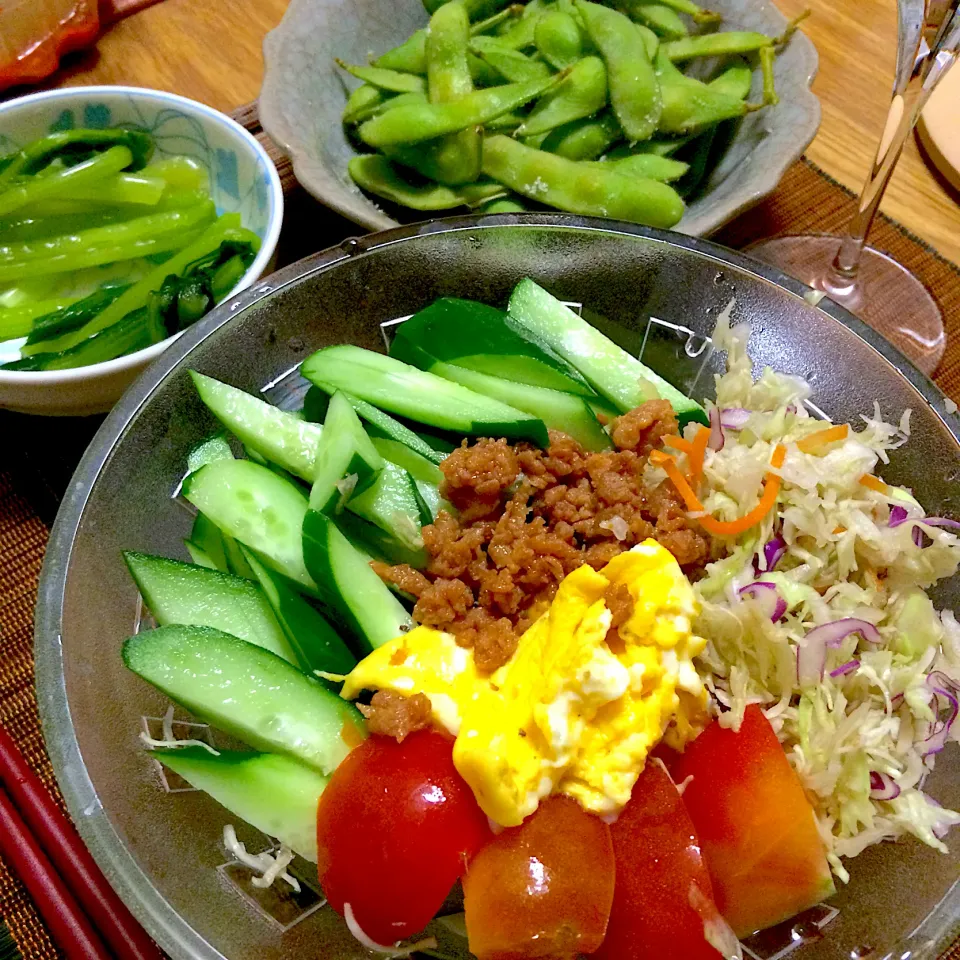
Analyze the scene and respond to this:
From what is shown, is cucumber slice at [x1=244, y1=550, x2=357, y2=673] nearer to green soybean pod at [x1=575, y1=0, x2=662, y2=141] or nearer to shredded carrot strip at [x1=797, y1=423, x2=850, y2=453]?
shredded carrot strip at [x1=797, y1=423, x2=850, y2=453]

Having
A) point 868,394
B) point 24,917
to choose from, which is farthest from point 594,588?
point 24,917

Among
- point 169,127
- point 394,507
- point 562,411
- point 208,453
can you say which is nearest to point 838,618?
point 562,411

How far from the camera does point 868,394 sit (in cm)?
146

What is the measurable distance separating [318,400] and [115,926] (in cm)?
83

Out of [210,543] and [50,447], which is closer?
[210,543]

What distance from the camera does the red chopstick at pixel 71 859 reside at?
1.13 metres

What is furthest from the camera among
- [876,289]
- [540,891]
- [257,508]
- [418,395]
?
[876,289]

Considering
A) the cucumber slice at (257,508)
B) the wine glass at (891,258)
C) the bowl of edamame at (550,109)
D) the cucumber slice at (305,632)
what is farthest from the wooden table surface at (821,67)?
the cucumber slice at (305,632)

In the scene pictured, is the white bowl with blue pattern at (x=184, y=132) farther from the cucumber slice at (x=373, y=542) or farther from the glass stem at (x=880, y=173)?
the glass stem at (x=880, y=173)

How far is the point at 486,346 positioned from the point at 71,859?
40.0 inches

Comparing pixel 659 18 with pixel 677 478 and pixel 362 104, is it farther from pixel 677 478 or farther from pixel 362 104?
pixel 677 478

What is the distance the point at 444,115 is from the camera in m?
1.84

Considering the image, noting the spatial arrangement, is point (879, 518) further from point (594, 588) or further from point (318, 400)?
point (318, 400)

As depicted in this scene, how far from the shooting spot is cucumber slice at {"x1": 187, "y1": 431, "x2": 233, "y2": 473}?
4.62 feet
